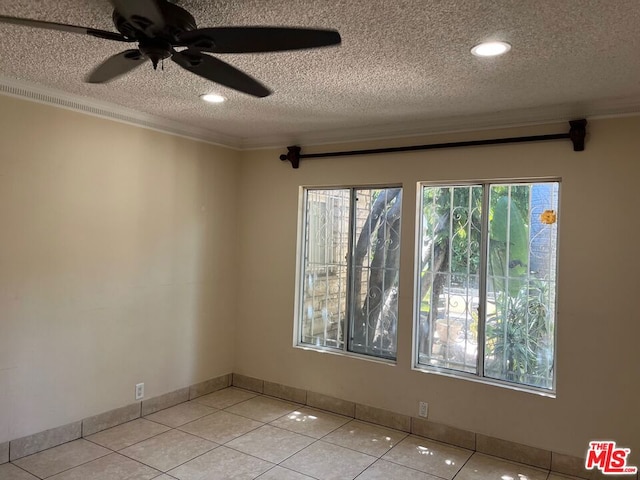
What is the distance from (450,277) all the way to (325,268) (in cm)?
116

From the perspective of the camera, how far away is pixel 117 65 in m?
2.00

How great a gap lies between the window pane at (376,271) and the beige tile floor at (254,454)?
27.0 inches

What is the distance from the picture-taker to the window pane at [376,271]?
12.8 ft

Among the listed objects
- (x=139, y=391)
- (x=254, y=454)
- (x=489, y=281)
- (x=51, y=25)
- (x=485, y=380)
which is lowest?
(x=254, y=454)

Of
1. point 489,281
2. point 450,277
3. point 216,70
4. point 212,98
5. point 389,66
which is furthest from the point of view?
point 450,277

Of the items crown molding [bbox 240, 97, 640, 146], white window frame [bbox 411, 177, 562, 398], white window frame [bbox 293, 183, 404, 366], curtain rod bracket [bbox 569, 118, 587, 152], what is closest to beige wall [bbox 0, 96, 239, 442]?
white window frame [bbox 293, 183, 404, 366]

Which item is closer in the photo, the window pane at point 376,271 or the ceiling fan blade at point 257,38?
the ceiling fan blade at point 257,38

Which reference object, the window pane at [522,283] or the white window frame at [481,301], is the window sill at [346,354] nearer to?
the white window frame at [481,301]

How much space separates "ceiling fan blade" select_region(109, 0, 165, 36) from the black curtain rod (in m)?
2.43

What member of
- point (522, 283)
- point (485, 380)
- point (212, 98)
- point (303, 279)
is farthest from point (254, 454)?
point (212, 98)

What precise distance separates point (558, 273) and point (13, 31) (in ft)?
11.1

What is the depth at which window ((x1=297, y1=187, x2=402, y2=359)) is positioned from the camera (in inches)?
154

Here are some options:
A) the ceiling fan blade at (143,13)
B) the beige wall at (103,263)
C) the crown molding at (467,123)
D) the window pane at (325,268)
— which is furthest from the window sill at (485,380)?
the ceiling fan blade at (143,13)

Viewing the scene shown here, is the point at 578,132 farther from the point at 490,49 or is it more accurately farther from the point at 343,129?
the point at 343,129
